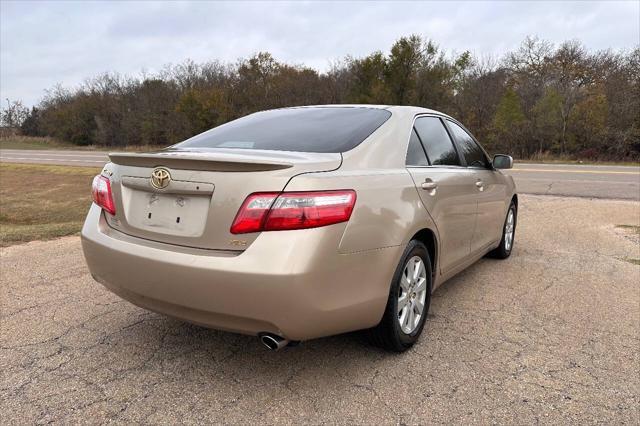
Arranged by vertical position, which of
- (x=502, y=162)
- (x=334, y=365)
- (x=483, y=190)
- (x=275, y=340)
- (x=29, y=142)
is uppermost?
(x=29, y=142)

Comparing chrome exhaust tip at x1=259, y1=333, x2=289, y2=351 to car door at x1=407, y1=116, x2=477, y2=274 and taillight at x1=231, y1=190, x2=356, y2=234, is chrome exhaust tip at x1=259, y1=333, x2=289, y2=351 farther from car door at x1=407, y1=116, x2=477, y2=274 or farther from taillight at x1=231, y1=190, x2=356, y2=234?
car door at x1=407, y1=116, x2=477, y2=274

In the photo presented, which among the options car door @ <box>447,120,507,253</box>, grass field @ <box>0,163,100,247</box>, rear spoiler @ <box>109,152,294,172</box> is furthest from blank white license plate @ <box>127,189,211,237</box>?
grass field @ <box>0,163,100,247</box>

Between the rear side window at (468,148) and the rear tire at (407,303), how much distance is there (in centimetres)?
140

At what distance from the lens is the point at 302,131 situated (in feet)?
9.87

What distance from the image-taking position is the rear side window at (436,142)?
131 inches

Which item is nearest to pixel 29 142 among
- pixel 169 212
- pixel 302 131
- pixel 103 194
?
pixel 103 194

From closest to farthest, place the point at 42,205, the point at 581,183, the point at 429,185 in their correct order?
the point at 429,185
the point at 42,205
the point at 581,183

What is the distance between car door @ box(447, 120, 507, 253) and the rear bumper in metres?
1.74

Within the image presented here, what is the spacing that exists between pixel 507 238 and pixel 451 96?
27327 mm

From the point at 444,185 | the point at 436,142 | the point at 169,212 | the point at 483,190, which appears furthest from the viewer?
the point at 483,190

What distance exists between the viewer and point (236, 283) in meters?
2.11

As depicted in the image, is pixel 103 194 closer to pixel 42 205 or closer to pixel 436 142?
pixel 436 142

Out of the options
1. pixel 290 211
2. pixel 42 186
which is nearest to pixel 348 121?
pixel 290 211

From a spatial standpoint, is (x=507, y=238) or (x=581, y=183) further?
(x=581, y=183)
